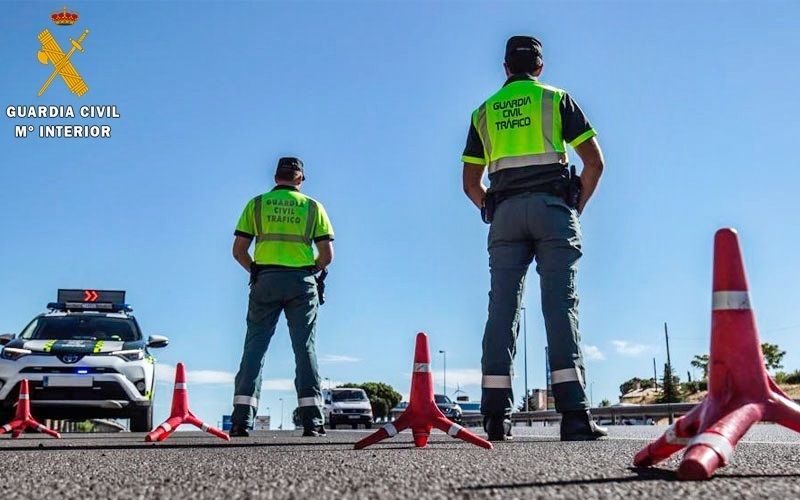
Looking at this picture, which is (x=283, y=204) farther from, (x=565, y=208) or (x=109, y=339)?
(x=109, y=339)

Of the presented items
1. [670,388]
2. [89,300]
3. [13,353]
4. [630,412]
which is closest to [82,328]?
[89,300]

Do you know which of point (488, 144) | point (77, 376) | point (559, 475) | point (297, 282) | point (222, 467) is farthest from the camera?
point (77, 376)

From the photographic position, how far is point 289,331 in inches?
310

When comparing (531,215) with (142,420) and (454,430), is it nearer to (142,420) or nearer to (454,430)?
(454,430)

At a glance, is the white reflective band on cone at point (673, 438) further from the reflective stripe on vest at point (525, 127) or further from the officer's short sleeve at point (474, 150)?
the officer's short sleeve at point (474, 150)

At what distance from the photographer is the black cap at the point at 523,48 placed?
5902mm

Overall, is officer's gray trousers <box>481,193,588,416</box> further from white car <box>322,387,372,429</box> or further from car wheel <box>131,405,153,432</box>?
white car <box>322,387,372,429</box>

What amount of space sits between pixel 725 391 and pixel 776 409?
20cm

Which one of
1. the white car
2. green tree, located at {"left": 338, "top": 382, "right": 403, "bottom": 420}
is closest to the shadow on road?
the white car

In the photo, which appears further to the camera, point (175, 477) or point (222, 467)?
point (222, 467)

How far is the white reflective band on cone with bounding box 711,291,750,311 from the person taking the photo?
10.3 ft

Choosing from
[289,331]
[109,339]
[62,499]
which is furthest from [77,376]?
[62,499]

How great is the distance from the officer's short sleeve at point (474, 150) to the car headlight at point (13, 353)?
20.2 ft

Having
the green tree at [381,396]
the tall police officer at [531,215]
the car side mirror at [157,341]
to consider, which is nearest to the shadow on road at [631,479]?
the tall police officer at [531,215]
